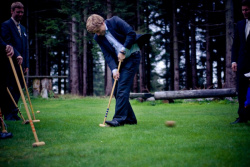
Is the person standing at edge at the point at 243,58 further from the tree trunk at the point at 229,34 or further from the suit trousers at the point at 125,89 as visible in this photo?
the tree trunk at the point at 229,34

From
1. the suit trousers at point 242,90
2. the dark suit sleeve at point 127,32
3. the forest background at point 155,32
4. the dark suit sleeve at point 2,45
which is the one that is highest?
the forest background at point 155,32

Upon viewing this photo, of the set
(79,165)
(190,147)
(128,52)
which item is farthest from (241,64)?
(79,165)

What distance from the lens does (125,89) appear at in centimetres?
395

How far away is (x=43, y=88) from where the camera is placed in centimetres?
1271

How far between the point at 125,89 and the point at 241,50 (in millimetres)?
2115

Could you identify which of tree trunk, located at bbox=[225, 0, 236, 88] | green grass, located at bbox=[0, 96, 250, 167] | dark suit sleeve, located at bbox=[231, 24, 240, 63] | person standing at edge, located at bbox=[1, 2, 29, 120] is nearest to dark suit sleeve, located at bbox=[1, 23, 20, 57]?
person standing at edge, located at bbox=[1, 2, 29, 120]

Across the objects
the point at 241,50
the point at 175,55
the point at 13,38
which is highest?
the point at 175,55

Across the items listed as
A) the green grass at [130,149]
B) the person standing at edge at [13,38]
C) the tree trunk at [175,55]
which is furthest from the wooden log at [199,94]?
the tree trunk at [175,55]

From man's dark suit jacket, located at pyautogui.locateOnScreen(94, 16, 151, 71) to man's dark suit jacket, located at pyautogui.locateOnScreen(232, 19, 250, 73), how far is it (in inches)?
62.0

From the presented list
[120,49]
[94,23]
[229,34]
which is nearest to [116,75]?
[120,49]

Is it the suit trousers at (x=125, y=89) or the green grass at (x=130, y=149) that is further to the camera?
the suit trousers at (x=125, y=89)

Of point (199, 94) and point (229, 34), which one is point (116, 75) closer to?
point (199, 94)

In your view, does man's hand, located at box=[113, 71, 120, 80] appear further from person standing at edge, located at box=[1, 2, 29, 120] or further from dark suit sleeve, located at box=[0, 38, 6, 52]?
person standing at edge, located at box=[1, 2, 29, 120]

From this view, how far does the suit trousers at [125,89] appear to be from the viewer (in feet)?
12.8
